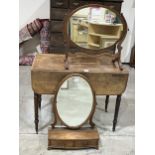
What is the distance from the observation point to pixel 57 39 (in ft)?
12.5

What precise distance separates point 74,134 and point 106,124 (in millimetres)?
520

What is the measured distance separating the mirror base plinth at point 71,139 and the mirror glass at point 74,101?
94 millimetres

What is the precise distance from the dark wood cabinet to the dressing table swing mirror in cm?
153

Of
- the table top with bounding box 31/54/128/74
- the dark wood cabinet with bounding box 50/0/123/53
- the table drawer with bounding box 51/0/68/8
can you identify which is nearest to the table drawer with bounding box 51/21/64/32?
the dark wood cabinet with bounding box 50/0/123/53

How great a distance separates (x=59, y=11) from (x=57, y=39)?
1.45 ft

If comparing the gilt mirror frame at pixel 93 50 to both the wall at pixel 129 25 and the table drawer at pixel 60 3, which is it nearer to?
the table drawer at pixel 60 3

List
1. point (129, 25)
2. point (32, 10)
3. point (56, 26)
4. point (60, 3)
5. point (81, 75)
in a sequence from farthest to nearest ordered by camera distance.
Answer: point (129, 25), point (32, 10), point (56, 26), point (60, 3), point (81, 75)

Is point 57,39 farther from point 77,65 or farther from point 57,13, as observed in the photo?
point 77,65

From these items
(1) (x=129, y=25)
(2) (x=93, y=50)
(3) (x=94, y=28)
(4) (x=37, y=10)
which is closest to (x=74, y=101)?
(2) (x=93, y=50)

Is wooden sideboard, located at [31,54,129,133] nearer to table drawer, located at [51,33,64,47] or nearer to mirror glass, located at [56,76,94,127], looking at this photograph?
mirror glass, located at [56,76,94,127]

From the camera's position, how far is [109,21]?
207 centimetres
